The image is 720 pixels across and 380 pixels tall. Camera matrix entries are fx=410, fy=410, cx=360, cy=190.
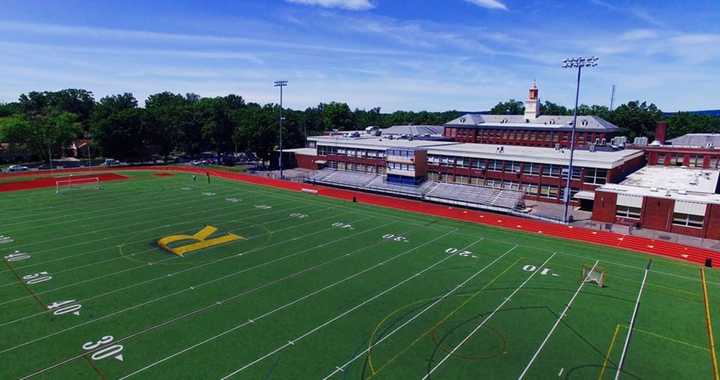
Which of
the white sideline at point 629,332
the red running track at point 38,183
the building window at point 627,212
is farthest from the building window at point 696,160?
the red running track at point 38,183

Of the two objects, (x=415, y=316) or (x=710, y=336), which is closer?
(x=710, y=336)

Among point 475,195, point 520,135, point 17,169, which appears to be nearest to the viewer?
point 475,195

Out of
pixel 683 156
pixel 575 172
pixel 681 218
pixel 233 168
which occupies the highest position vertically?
pixel 683 156

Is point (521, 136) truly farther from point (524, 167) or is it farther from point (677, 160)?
point (524, 167)

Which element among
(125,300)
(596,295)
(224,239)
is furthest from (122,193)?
(596,295)

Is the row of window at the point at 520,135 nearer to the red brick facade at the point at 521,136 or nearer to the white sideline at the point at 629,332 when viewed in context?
the red brick facade at the point at 521,136

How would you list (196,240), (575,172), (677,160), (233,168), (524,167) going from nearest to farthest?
(196,240)
(575,172)
(524,167)
(677,160)
(233,168)

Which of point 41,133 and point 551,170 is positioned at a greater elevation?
point 41,133

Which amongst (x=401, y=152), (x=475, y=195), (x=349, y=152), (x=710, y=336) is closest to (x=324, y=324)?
(x=710, y=336)
